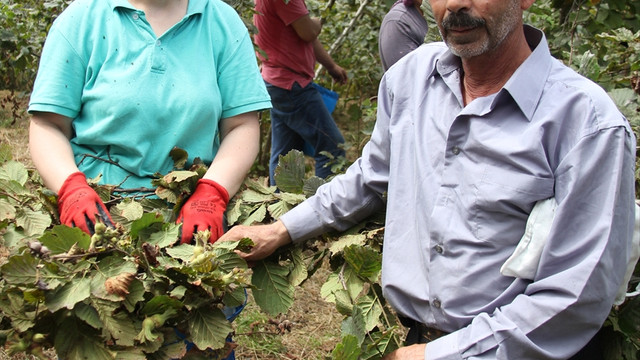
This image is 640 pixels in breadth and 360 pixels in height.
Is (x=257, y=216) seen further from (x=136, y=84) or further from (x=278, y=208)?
(x=136, y=84)

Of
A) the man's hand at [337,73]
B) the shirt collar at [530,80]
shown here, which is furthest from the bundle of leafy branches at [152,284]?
the man's hand at [337,73]

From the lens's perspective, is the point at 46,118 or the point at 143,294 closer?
the point at 143,294

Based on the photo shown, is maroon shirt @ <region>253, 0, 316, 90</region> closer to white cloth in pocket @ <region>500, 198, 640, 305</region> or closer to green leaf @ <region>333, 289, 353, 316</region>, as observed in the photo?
green leaf @ <region>333, 289, 353, 316</region>

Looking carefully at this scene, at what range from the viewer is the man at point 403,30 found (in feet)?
11.2

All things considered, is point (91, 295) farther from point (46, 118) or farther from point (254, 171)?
point (254, 171)

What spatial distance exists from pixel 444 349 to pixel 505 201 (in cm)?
32

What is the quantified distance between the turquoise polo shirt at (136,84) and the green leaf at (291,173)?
0.80 ft

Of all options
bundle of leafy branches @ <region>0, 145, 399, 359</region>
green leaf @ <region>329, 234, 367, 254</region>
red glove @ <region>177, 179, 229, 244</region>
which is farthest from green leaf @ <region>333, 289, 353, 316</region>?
red glove @ <region>177, 179, 229, 244</region>

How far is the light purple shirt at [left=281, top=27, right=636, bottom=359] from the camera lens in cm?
126

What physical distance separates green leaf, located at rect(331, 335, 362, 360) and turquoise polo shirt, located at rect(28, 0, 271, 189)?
668 mm

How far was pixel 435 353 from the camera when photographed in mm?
1404

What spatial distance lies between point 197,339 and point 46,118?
689 mm

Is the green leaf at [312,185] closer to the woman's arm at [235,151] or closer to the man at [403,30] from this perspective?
the woman's arm at [235,151]

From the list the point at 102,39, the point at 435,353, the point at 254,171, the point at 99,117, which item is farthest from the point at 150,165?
the point at 254,171
